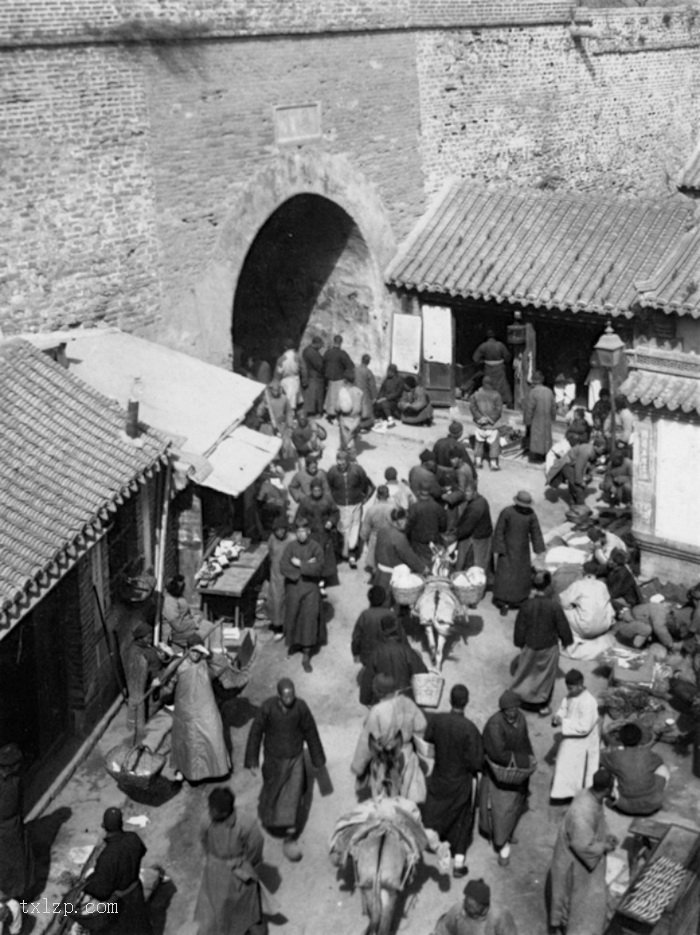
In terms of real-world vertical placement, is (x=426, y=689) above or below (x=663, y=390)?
below

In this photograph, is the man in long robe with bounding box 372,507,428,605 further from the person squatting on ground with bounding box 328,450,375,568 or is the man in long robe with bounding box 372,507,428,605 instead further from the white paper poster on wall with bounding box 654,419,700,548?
the white paper poster on wall with bounding box 654,419,700,548

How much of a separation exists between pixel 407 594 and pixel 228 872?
4877 millimetres

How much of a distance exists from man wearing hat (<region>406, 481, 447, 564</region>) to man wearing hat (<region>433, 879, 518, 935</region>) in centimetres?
666

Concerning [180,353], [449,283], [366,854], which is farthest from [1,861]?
[449,283]

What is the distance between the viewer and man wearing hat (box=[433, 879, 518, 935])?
345 inches

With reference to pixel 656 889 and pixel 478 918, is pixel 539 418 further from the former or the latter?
pixel 478 918

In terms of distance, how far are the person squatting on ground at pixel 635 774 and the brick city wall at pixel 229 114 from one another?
925 centimetres

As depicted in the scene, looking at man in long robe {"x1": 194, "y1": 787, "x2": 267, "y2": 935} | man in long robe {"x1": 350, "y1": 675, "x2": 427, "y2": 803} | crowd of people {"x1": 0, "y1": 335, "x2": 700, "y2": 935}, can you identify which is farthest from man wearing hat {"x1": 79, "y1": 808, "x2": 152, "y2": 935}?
man in long robe {"x1": 350, "y1": 675, "x2": 427, "y2": 803}

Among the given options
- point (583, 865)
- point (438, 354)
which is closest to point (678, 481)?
point (583, 865)

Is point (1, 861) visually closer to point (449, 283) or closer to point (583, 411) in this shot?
point (583, 411)

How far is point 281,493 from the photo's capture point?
1711 centimetres

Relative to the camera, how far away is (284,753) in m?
11.2

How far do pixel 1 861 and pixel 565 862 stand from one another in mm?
4487

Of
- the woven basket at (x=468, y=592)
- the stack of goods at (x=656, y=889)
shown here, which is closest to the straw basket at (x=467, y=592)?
the woven basket at (x=468, y=592)
